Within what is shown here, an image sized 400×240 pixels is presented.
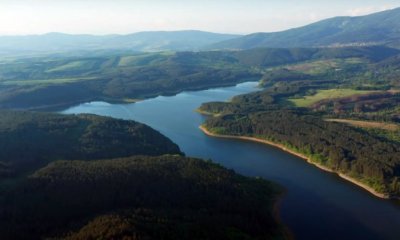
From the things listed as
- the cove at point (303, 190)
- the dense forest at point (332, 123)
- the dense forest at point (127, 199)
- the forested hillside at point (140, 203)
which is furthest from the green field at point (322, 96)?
the forested hillside at point (140, 203)

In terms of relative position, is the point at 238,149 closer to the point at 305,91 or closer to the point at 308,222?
the point at 308,222

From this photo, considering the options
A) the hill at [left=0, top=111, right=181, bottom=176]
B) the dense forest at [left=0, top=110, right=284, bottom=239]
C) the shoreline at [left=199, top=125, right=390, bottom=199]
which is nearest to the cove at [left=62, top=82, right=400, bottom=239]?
the shoreline at [left=199, top=125, right=390, bottom=199]

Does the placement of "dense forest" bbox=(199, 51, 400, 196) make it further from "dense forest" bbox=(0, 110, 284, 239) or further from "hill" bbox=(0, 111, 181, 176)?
"hill" bbox=(0, 111, 181, 176)

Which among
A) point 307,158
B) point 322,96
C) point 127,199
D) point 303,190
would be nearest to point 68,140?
point 127,199

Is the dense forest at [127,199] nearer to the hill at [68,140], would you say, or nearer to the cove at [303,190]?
the hill at [68,140]

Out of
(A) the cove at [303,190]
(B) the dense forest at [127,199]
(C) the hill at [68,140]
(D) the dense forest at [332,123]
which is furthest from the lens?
(C) the hill at [68,140]

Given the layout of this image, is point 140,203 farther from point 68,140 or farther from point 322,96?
point 322,96
